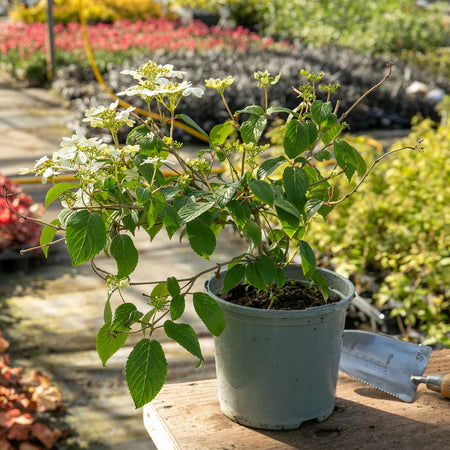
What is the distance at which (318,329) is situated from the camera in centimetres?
129

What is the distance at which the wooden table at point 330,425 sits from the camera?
4.23ft

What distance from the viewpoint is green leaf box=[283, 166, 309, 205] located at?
122 centimetres

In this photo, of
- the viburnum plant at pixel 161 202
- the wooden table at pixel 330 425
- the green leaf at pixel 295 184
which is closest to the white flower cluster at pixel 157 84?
the viburnum plant at pixel 161 202

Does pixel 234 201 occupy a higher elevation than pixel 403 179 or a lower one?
higher

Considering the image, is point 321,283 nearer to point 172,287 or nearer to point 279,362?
point 279,362

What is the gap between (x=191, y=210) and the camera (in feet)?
3.77

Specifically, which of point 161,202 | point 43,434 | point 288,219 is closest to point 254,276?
point 288,219

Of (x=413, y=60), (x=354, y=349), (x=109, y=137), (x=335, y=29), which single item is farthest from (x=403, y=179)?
(x=335, y=29)

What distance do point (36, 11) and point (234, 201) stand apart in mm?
13725

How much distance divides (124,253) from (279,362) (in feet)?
1.23

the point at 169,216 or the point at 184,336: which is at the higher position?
the point at 169,216

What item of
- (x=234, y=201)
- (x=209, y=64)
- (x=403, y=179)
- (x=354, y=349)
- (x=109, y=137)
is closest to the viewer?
(x=234, y=201)

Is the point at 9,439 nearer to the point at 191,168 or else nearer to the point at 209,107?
the point at 191,168

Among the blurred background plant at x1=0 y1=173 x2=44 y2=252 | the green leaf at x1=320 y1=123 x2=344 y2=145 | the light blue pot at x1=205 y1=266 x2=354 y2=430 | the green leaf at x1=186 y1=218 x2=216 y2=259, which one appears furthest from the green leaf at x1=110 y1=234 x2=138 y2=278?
the blurred background plant at x1=0 y1=173 x2=44 y2=252
